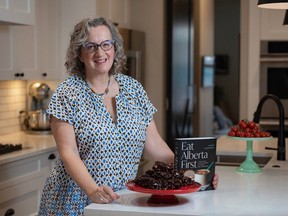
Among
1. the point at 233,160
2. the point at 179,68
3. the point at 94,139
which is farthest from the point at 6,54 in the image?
the point at 179,68

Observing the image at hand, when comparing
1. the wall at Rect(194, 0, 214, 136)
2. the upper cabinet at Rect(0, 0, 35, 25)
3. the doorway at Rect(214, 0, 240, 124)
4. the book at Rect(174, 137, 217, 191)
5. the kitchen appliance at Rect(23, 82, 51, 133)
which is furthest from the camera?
the doorway at Rect(214, 0, 240, 124)

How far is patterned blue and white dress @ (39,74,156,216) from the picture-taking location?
2445 mm

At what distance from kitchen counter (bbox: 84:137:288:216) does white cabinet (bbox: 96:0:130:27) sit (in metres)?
2.47

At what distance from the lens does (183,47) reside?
20.6 feet

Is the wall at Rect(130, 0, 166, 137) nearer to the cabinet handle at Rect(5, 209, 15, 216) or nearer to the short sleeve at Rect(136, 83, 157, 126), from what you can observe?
the cabinet handle at Rect(5, 209, 15, 216)

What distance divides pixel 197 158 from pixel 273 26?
3122 mm

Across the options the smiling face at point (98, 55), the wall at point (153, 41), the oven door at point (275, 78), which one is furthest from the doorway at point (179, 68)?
the smiling face at point (98, 55)

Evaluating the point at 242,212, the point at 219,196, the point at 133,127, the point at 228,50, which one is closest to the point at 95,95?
the point at 133,127

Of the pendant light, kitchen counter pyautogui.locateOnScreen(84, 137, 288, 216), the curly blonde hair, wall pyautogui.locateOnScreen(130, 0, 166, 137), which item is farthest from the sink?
wall pyautogui.locateOnScreen(130, 0, 166, 137)

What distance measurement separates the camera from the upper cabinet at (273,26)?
5.14m

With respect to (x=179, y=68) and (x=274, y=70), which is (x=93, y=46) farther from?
(x=179, y=68)

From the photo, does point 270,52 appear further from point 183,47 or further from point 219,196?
point 219,196

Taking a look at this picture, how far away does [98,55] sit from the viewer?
2473 millimetres

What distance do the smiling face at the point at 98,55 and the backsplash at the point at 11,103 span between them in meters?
2.23
